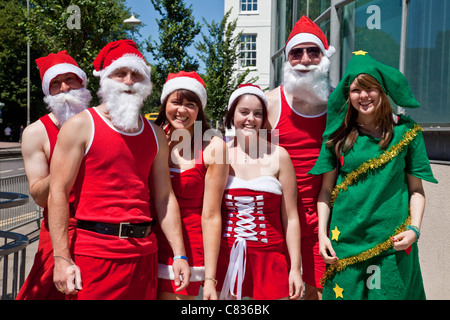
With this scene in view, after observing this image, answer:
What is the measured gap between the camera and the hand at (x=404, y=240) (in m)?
2.32

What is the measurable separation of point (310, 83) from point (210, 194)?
3.90 ft

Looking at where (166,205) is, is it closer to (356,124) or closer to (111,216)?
(111,216)

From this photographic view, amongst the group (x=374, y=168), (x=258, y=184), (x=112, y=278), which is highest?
(x=374, y=168)

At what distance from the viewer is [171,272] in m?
2.68

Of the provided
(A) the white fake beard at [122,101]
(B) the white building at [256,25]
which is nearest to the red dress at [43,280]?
(A) the white fake beard at [122,101]

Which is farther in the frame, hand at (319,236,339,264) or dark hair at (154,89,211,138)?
dark hair at (154,89,211,138)

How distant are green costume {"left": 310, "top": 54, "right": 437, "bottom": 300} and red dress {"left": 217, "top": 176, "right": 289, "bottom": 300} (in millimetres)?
364

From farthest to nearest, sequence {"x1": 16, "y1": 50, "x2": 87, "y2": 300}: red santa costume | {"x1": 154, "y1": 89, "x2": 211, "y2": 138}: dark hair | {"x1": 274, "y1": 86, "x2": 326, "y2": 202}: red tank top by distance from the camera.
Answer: {"x1": 274, "y1": 86, "x2": 326, "y2": 202}: red tank top, {"x1": 154, "y1": 89, "x2": 211, "y2": 138}: dark hair, {"x1": 16, "y1": 50, "x2": 87, "y2": 300}: red santa costume

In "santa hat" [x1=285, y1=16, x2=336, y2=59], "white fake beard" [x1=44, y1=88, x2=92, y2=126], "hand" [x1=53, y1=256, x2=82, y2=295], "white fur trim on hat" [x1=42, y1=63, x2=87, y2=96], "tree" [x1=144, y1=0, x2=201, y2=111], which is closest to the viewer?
"hand" [x1=53, y1=256, x2=82, y2=295]

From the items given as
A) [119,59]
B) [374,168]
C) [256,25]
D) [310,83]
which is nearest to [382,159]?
[374,168]

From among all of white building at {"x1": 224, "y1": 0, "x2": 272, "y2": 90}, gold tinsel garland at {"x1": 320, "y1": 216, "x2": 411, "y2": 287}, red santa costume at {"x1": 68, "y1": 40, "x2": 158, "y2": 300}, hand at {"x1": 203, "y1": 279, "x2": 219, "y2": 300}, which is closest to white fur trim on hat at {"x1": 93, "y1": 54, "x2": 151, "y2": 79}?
red santa costume at {"x1": 68, "y1": 40, "x2": 158, "y2": 300}

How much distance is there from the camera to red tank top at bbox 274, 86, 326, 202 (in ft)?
10.2

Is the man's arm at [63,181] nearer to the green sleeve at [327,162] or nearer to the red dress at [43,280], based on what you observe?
the red dress at [43,280]

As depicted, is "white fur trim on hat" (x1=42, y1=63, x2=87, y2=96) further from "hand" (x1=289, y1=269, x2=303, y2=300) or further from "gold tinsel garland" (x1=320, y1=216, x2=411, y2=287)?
"gold tinsel garland" (x1=320, y1=216, x2=411, y2=287)
